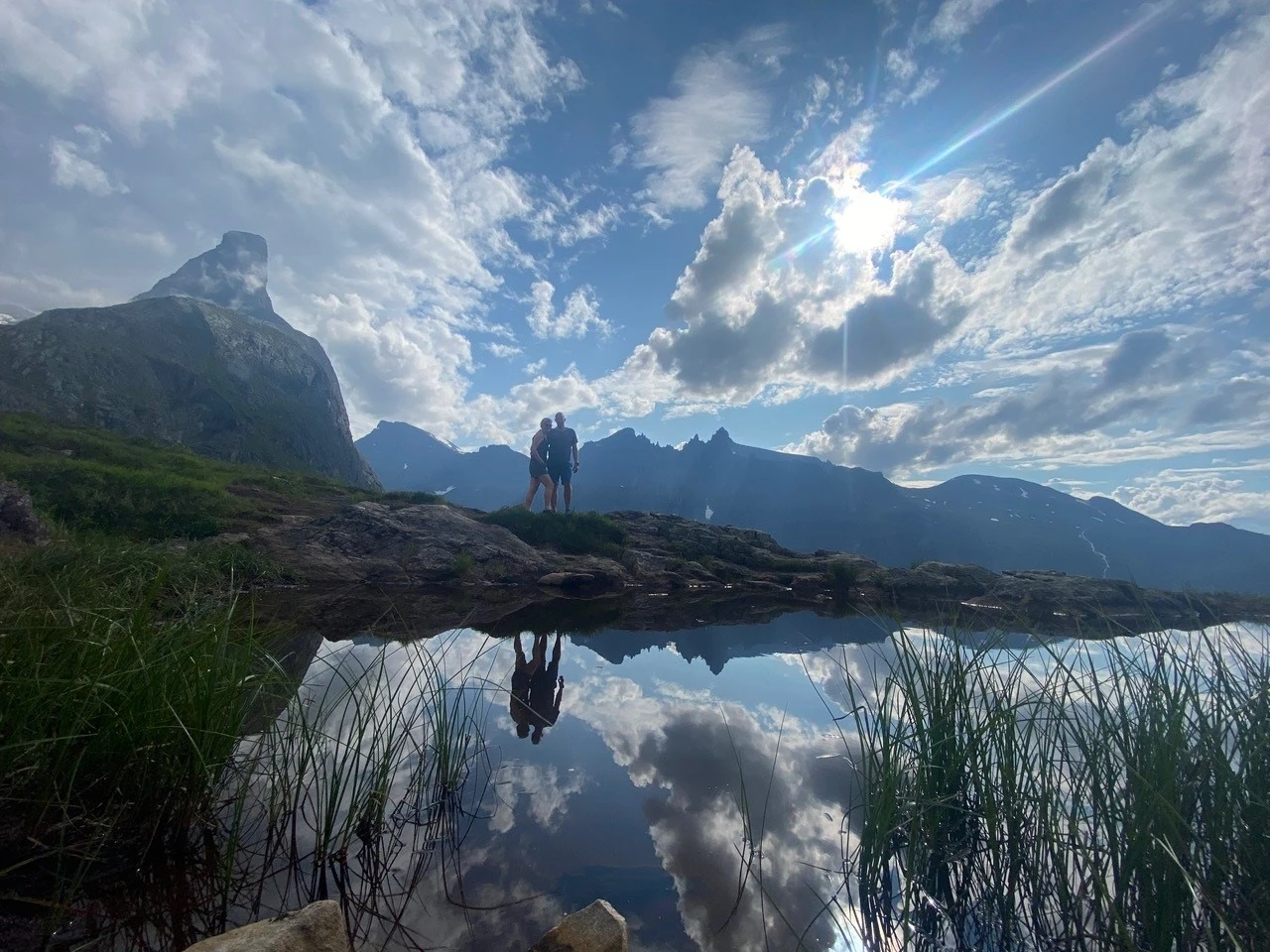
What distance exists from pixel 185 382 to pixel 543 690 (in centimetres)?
12335

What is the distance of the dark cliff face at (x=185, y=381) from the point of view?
73.6 metres

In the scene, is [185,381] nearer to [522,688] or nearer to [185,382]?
[185,382]

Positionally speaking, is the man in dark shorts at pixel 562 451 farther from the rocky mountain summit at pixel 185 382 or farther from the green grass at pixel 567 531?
the rocky mountain summit at pixel 185 382

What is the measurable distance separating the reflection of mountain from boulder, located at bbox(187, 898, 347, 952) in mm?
5252

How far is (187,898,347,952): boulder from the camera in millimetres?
1687

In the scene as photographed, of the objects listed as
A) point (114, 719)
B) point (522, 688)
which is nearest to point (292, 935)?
point (114, 719)

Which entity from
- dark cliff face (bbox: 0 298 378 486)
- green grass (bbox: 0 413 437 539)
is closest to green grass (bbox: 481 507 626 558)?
green grass (bbox: 0 413 437 539)

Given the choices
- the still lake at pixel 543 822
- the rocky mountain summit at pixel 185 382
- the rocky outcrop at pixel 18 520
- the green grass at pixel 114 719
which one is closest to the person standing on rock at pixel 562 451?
the rocky outcrop at pixel 18 520

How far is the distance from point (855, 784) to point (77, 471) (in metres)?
17.1

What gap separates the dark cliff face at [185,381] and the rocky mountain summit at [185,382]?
20 centimetres

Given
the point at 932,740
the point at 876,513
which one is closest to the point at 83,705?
the point at 932,740

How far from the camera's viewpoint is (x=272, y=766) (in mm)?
2715

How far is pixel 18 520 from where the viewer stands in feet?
27.5

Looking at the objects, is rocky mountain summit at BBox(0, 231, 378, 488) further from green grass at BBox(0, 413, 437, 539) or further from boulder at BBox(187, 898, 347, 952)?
boulder at BBox(187, 898, 347, 952)
